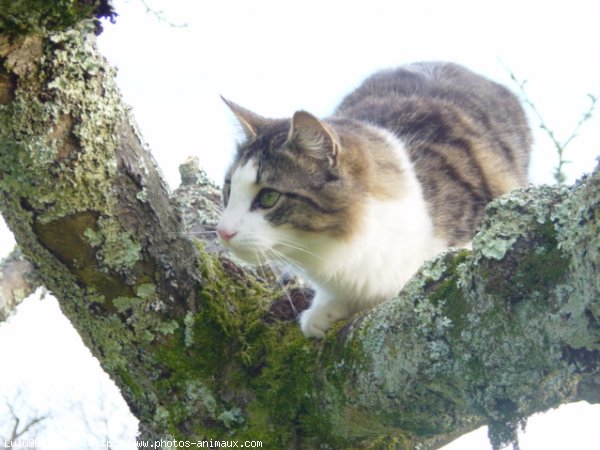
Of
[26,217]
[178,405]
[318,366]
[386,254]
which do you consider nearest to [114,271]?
[26,217]

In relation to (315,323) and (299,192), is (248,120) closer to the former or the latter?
(299,192)

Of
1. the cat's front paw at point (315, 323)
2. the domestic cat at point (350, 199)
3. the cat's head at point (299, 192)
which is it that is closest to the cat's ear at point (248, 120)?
the domestic cat at point (350, 199)

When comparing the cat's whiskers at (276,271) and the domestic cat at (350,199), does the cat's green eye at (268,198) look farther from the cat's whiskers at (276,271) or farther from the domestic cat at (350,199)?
the cat's whiskers at (276,271)

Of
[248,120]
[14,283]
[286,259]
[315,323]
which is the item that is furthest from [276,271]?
[14,283]

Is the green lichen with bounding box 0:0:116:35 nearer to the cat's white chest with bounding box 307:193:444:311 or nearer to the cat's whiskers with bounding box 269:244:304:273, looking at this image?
the cat's whiskers with bounding box 269:244:304:273

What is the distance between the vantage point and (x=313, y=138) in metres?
2.65

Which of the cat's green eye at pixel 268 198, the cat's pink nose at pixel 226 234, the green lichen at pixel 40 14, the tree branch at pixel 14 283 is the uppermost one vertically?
the green lichen at pixel 40 14

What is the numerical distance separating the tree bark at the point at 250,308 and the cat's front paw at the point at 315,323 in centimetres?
5

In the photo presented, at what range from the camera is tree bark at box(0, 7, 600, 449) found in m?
1.54

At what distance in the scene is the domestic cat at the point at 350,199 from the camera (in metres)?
2.61

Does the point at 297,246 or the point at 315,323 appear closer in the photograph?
the point at 315,323

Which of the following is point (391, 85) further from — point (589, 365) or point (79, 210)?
point (589, 365)

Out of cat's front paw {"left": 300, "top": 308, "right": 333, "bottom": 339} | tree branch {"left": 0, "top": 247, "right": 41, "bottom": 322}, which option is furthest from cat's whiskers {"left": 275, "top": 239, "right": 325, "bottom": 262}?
tree branch {"left": 0, "top": 247, "right": 41, "bottom": 322}

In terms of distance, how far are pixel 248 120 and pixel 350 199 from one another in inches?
26.2
